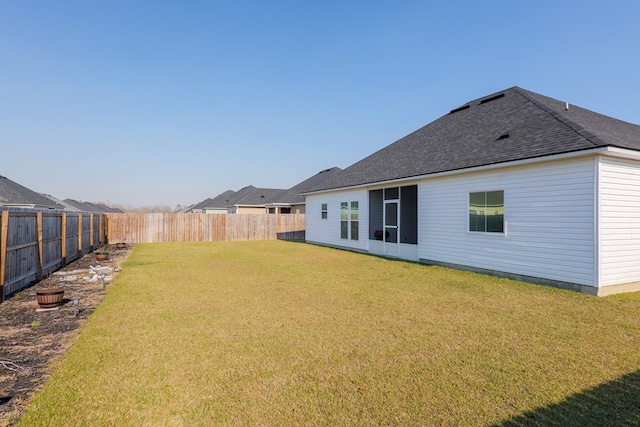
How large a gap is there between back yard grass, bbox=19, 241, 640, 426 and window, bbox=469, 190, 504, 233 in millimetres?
2415

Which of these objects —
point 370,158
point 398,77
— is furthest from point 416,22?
point 370,158

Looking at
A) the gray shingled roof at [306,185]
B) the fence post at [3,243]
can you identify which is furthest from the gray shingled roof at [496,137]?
the gray shingled roof at [306,185]

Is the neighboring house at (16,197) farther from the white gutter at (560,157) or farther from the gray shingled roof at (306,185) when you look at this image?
the white gutter at (560,157)

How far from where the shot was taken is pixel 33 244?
8289 millimetres

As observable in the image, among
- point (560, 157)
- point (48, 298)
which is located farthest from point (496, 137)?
point (48, 298)

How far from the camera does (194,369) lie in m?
3.59

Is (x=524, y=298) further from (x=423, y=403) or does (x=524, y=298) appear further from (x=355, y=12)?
(x=355, y=12)

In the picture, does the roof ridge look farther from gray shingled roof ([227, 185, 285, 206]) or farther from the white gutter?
gray shingled roof ([227, 185, 285, 206])

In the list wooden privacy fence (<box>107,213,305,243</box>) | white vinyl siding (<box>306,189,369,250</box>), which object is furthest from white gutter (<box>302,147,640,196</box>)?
wooden privacy fence (<box>107,213,305,243</box>)

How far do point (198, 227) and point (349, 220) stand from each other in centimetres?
1236

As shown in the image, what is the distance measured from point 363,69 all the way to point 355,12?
395cm

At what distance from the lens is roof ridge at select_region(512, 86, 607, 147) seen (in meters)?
7.13

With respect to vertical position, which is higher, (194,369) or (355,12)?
(355,12)

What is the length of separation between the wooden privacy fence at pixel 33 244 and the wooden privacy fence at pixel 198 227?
8.74 m
